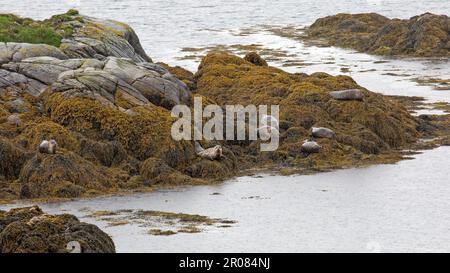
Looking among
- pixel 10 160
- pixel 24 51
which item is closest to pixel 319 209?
pixel 10 160

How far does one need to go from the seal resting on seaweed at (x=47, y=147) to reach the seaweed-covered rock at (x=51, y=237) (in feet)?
20.1

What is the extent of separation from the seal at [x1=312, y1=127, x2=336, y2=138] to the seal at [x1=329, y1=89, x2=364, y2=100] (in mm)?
2403

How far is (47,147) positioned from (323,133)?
24.8 ft

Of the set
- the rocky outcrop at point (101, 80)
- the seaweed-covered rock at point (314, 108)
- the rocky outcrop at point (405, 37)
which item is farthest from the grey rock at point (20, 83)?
the rocky outcrop at point (405, 37)

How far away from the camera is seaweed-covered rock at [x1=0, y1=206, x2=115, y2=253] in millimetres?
16797

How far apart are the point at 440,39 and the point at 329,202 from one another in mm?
28440

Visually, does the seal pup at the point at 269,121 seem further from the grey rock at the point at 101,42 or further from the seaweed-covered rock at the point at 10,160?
the seaweed-covered rock at the point at 10,160

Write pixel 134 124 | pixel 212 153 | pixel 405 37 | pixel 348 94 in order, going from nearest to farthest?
pixel 212 153 → pixel 134 124 → pixel 348 94 → pixel 405 37

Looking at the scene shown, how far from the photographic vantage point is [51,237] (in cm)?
1695

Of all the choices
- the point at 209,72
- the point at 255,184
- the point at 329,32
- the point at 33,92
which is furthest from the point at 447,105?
the point at 329,32

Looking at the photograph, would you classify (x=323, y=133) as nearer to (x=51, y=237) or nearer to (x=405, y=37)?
(x=51, y=237)

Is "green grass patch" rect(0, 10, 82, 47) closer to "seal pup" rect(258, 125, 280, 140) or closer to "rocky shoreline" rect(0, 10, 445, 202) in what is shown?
"rocky shoreline" rect(0, 10, 445, 202)

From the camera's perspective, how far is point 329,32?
5734cm

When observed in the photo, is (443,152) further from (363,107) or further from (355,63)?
(355,63)
